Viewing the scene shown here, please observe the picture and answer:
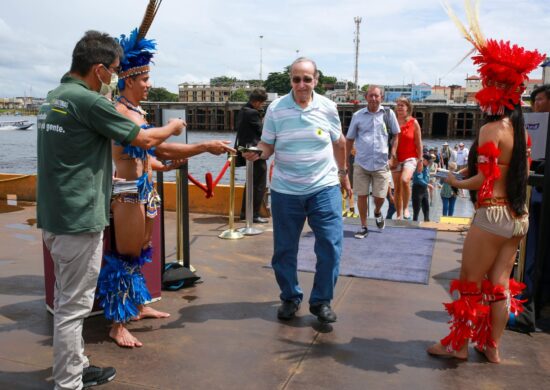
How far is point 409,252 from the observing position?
6168 millimetres

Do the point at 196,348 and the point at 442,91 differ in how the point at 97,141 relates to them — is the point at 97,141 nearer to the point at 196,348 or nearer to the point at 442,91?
the point at 196,348

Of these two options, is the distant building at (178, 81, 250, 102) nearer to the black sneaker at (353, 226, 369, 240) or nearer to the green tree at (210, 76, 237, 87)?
the green tree at (210, 76, 237, 87)

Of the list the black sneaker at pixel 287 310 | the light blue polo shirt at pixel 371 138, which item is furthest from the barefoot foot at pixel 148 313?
the light blue polo shirt at pixel 371 138

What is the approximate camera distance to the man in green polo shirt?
2.63m

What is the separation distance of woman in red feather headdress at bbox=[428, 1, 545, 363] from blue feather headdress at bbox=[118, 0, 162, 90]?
2073 mm

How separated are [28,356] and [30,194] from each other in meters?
6.68

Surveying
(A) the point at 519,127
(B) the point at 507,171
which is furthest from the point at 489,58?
(B) the point at 507,171

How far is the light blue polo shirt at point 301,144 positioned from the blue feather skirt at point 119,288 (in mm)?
1221

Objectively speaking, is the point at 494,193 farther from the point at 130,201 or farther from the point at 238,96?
the point at 238,96

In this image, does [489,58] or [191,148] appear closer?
[489,58]

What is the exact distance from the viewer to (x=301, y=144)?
3928 mm

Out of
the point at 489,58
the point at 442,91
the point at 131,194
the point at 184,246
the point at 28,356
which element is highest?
the point at 442,91

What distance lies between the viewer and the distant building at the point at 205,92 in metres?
155

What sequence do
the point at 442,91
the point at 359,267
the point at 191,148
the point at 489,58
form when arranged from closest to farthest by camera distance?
the point at 489,58
the point at 191,148
the point at 359,267
the point at 442,91
